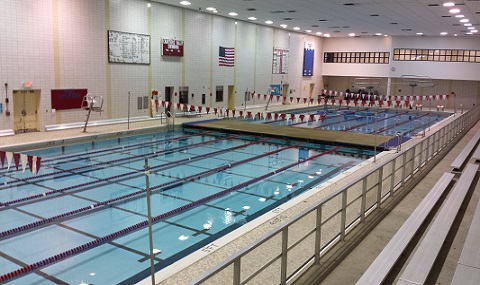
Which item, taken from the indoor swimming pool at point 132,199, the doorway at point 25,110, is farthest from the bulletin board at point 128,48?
the indoor swimming pool at point 132,199

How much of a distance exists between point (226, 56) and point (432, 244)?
19.5m

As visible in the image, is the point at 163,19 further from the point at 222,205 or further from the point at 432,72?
the point at 432,72

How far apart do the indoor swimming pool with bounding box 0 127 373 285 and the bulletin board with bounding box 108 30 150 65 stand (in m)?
4.34

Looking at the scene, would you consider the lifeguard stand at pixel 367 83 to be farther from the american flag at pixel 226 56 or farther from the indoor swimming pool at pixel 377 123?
the american flag at pixel 226 56

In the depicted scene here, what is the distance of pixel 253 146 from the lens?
13906 mm

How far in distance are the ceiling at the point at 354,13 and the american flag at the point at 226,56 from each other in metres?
1.75

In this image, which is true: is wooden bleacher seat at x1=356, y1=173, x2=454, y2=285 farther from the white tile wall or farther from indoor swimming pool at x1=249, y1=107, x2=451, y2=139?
the white tile wall

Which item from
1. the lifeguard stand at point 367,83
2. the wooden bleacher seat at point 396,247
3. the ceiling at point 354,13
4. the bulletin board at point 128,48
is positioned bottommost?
the wooden bleacher seat at point 396,247

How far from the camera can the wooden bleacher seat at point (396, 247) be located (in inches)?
144

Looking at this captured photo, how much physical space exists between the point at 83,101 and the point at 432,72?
24.2 metres

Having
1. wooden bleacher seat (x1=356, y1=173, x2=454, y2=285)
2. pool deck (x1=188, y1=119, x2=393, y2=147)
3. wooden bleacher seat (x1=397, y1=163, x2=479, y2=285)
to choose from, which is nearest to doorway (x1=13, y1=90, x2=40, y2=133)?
pool deck (x1=188, y1=119, x2=393, y2=147)

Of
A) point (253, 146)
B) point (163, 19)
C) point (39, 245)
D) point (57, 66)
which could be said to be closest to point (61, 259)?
point (39, 245)

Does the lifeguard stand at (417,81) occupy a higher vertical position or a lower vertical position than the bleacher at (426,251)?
higher

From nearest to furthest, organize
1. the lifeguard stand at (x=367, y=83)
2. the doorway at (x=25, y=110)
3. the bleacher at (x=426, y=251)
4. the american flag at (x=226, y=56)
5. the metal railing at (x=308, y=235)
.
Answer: the metal railing at (x=308, y=235)
the bleacher at (x=426, y=251)
the doorway at (x=25, y=110)
the american flag at (x=226, y=56)
the lifeguard stand at (x=367, y=83)
